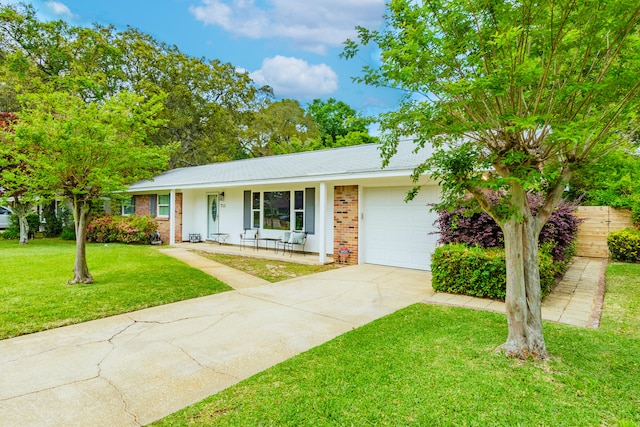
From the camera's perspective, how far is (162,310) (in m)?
5.68

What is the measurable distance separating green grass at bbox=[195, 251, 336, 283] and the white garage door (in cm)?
148

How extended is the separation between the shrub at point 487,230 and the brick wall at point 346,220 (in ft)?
9.01

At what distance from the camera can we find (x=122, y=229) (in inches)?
603

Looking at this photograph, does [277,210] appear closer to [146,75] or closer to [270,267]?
[270,267]

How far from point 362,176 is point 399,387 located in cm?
640

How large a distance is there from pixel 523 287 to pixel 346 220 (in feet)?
22.6

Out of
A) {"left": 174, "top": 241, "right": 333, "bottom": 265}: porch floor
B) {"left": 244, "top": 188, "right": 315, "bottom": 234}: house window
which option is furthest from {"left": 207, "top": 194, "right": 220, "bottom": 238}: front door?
{"left": 244, "top": 188, "right": 315, "bottom": 234}: house window

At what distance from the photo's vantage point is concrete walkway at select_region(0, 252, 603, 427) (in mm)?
2908

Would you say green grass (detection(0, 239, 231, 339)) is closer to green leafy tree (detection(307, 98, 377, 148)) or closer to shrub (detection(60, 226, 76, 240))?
shrub (detection(60, 226, 76, 240))

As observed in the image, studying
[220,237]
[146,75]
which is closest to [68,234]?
[220,237]

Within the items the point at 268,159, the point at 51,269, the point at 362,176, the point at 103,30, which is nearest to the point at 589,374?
the point at 362,176

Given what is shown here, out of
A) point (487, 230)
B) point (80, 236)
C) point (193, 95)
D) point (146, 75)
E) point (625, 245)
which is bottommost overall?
point (625, 245)

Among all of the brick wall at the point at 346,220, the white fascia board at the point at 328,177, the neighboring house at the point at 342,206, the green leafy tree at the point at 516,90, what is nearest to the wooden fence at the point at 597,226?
the neighboring house at the point at 342,206

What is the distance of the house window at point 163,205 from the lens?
16.6m
